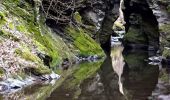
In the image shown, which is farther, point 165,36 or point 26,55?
point 165,36

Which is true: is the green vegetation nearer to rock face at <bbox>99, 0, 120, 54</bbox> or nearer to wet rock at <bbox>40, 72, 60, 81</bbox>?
wet rock at <bbox>40, 72, 60, 81</bbox>

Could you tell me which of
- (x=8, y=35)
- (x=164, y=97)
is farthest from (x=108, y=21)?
(x=164, y=97)

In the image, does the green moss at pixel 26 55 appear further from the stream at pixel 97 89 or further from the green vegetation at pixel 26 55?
the stream at pixel 97 89

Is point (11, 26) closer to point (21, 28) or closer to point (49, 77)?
point (21, 28)

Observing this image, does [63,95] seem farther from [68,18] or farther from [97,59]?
[97,59]

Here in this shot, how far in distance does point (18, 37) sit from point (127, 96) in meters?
6.75

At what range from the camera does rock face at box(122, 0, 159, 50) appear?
4034cm

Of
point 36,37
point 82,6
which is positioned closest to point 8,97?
point 36,37

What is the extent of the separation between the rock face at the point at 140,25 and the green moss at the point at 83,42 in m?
9.26

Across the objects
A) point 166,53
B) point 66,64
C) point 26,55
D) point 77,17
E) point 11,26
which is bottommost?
point 166,53

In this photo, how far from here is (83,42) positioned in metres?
30.8

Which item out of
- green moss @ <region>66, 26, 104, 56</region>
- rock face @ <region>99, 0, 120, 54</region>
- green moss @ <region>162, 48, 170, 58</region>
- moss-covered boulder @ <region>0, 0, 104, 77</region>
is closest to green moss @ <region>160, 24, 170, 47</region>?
green moss @ <region>162, 48, 170, 58</region>

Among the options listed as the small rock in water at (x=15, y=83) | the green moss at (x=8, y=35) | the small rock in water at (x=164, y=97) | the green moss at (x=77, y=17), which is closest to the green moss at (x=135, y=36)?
the green moss at (x=77, y=17)

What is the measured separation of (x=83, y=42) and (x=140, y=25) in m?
15.5
